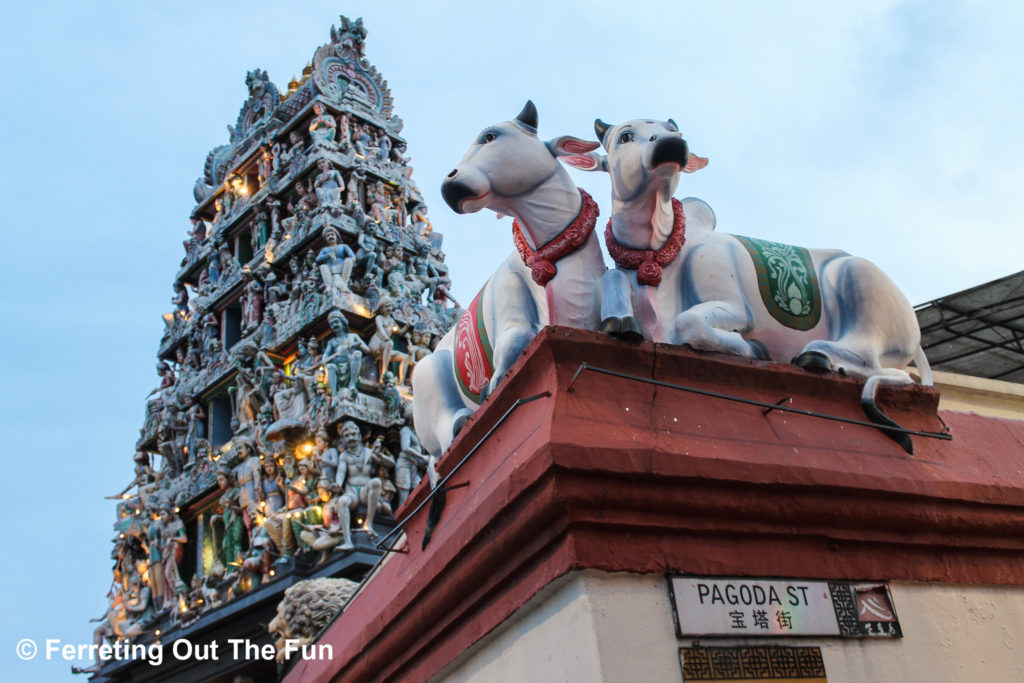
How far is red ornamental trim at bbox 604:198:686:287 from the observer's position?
4.11m

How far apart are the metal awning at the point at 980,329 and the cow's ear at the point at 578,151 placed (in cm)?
930

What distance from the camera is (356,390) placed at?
16.0m

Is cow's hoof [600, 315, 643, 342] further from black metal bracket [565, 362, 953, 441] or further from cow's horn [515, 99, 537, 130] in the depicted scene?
cow's horn [515, 99, 537, 130]

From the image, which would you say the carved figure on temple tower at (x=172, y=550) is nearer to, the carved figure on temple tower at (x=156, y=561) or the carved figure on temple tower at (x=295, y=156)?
the carved figure on temple tower at (x=156, y=561)

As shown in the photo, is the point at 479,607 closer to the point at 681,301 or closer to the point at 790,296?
the point at 681,301

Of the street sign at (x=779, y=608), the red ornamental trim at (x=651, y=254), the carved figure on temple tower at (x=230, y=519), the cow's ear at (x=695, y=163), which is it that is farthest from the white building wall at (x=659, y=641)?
the carved figure on temple tower at (x=230, y=519)

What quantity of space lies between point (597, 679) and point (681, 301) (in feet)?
6.38

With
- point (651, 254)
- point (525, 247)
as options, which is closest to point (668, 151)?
point (651, 254)

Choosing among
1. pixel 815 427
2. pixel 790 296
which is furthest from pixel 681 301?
pixel 815 427

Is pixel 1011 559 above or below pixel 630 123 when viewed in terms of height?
below

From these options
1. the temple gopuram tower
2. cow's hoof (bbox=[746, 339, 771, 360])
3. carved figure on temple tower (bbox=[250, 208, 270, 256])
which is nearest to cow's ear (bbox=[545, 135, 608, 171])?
cow's hoof (bbox=[746, 339, 771, 360])

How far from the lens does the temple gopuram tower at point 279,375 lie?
49.4 feet

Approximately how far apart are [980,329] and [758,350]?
1049cm

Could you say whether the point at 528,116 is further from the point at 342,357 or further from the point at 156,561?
the point at 156,561
